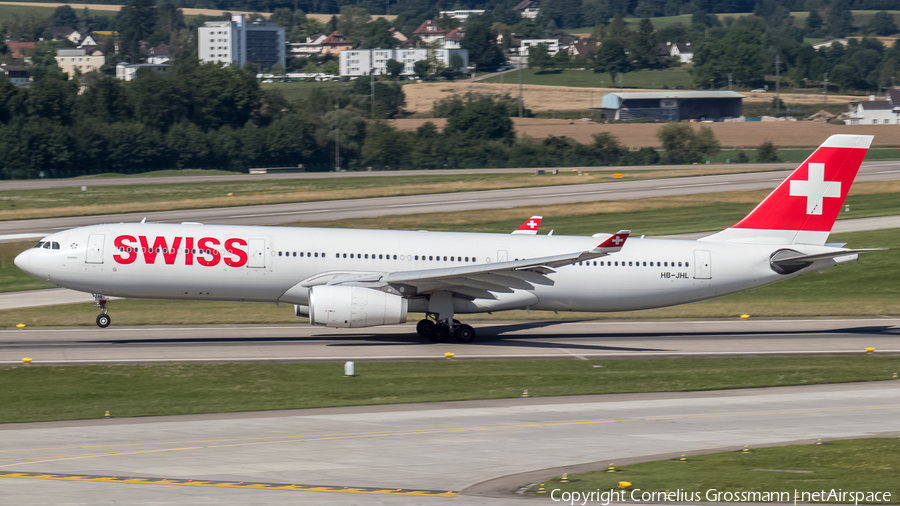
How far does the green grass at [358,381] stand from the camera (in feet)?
87.8

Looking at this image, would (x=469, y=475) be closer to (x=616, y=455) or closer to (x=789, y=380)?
(x=616, y=455)

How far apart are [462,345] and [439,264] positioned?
334 centimetres

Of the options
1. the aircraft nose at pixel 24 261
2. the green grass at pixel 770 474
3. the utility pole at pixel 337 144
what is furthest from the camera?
the utility pole at pixel 337 144

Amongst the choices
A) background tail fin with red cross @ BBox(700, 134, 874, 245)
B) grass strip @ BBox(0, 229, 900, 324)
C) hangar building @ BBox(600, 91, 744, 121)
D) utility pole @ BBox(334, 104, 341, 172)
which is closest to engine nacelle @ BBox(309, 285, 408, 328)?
grass strip @ BBox(0, 229, 900, 324)

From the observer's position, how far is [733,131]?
153125mm

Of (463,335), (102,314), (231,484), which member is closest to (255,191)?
(102,314)

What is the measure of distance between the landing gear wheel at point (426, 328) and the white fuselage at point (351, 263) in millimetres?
1164

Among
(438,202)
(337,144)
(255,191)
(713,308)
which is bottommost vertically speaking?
(713,308)

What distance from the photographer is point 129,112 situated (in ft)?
462

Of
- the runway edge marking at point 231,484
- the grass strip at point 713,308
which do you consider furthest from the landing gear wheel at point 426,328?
the runway edge marking at point 231,484

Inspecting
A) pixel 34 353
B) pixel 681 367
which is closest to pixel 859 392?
pixel 681 367

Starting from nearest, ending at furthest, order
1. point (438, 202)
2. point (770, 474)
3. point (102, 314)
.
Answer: point (770, 474) < point (102, 314) < point (438, 202)

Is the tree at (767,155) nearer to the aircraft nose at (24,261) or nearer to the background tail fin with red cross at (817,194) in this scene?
the background tail fin with red cross at (817,194)

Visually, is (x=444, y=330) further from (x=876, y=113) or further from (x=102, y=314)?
(x=876, y=113)
